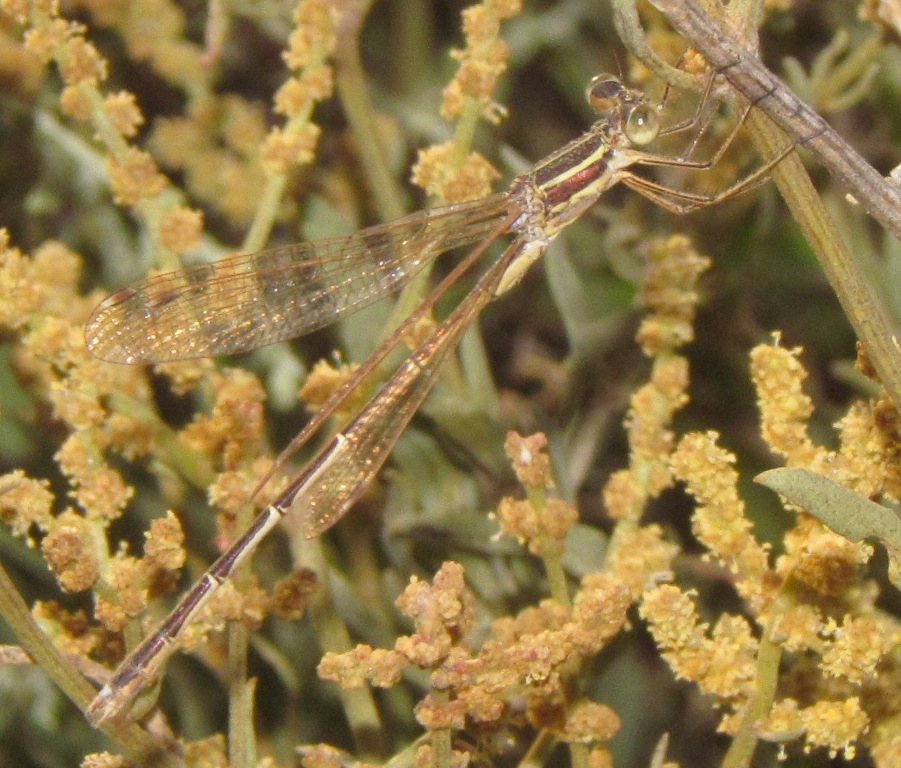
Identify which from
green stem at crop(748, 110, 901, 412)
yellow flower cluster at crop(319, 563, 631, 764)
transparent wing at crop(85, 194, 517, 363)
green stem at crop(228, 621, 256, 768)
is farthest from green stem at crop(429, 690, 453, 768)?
transparent wing at crop(85, 194, 517, 363)

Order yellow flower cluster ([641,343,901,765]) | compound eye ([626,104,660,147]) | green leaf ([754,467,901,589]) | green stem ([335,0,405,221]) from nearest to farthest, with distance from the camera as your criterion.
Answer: green leaf ([754,467,901,589])
yellow flower cluster ([641,343,901,765])
compound eye ([626,104,660,147])
green stem ([335,0,405,221])

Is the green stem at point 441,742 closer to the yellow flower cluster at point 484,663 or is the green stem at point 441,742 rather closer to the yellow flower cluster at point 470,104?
the yellow flower cluster at point 484,663

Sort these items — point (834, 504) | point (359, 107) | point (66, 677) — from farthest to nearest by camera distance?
point (359, 107)
point (66, 677)
point (834, 504)

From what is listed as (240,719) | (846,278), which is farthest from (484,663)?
(846,278)

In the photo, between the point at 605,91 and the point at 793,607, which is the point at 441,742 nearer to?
the point at 793,607

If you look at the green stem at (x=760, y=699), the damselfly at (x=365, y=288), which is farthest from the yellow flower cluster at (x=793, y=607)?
the damselfly at (x=365, y=288)

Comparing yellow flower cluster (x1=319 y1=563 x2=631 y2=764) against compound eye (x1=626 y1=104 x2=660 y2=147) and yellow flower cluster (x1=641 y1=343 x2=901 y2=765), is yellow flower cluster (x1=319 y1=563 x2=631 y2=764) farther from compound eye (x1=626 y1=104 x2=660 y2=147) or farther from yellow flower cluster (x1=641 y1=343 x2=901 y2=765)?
compound eye (x1=626 y1=104 x2=660 y2=147)
